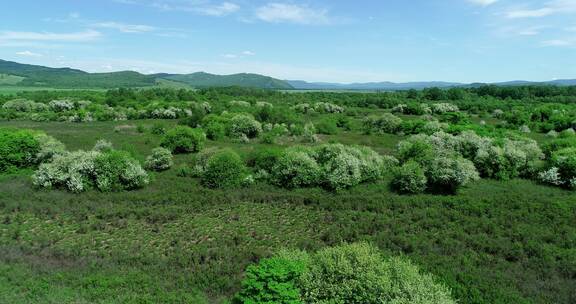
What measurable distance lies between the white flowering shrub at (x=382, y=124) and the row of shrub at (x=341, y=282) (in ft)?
106

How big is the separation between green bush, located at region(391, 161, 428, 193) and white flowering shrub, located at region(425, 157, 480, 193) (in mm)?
611

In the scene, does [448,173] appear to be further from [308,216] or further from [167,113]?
[167,113]

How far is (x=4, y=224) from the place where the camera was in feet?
50.7

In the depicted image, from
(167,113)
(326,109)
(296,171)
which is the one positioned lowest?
(296,171)

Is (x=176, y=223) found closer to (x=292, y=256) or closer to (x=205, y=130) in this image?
(x=292, y=256)

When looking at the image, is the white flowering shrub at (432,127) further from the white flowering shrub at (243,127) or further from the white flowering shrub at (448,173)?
the white flowering shrub at (243,127)

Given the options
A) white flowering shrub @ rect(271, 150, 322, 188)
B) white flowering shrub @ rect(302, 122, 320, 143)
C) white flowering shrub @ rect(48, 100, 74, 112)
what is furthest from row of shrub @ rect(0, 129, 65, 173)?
white flowering shrub @ rect(48, 100, 74, 112)

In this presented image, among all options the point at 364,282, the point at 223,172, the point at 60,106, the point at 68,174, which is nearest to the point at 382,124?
the point at 223,172

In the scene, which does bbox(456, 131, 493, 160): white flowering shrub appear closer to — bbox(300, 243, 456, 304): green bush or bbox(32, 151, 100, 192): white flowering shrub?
bbox(300, 243, 456, 304): green bush

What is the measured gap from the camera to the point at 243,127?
125 ft

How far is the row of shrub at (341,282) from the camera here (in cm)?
911

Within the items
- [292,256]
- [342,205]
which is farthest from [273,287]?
[342,205]

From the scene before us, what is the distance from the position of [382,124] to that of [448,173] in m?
23.5

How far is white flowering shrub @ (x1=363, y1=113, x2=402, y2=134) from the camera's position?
1645 inches
